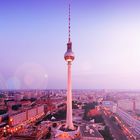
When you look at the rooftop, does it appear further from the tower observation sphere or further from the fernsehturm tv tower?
the tower observation sphere

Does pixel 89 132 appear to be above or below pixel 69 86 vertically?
below

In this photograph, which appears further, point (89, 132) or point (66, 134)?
point (89, 132)

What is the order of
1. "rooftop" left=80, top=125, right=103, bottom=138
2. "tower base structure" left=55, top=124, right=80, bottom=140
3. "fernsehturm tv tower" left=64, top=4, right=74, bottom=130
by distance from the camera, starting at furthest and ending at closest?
1. "fernsehturm tv tower" left=64, top=4, right=74, bottom=130
2. "rooftop" left=80, top=125, right=103, bottom=138
3. "tower base structure" left=55, top=124, right=80, bottom=140

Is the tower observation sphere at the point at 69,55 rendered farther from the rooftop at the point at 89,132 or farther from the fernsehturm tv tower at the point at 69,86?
the rooftop at the point at 89,132

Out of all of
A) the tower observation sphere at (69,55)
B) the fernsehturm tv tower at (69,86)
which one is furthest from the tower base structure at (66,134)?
the tower observation sphere at (69,55)

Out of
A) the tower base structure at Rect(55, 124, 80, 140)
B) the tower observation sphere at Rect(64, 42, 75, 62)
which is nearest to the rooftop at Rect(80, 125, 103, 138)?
the tower base structure at Rect(55, 124, 80, 140)

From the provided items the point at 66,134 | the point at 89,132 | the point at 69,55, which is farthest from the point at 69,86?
the point at 89,132

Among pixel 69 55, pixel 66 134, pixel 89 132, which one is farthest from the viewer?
pixel 69 55

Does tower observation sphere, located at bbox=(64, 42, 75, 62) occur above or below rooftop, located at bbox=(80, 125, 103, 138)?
above

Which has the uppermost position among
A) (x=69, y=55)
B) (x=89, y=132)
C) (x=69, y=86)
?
(x=69, y=55)

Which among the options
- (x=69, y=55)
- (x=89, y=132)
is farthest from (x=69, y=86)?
(x=89, y=132)

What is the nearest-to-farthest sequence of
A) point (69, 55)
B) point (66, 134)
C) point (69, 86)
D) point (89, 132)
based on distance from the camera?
point (66, 134), point (69, 86), point (89, 132), point (69, 55)

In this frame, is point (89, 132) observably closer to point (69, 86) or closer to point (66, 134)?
point (66, 134)

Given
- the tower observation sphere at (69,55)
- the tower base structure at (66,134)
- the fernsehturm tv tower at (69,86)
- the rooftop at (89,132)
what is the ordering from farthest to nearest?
1. the tower observation sphere at (69,55)
2. the fernsehturm tv tower at (69,86)
3. the rooftop at (89,132)
4. the tower base structure at (66,134)
